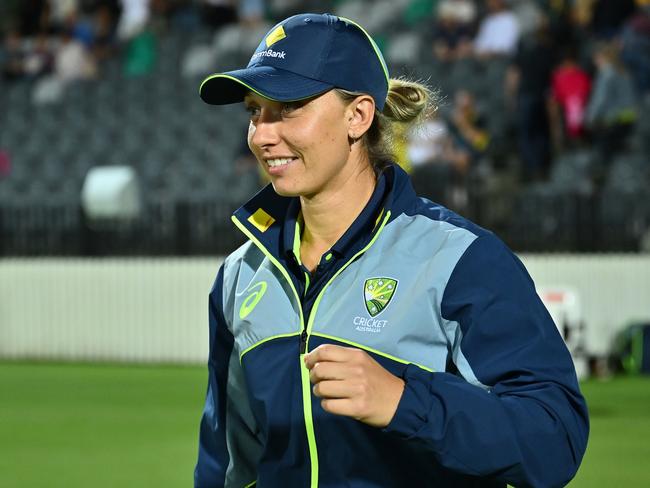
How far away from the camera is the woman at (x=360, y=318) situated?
2.78 metres

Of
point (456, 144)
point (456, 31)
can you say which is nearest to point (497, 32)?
point (456, 31)

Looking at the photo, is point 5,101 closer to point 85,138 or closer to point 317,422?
point 85,138

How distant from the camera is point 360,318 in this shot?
3.13m

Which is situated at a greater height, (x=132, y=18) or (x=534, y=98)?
(x=132, y=18)

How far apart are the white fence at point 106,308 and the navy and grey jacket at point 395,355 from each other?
11285mm

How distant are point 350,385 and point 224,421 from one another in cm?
102

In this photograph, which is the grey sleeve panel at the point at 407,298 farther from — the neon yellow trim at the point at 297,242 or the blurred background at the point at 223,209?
the blurred background at the point at 223,209

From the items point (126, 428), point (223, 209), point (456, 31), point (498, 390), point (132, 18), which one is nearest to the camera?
point (498, 390)

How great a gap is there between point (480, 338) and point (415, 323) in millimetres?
174

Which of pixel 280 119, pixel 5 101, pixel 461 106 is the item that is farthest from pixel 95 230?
pixel 280 119

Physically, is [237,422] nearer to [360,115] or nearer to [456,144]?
[360,115]

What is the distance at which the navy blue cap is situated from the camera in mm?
3143

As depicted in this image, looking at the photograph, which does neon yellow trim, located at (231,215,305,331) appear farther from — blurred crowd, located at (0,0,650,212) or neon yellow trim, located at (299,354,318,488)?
blurred crowd, located at (0,0,650,212)

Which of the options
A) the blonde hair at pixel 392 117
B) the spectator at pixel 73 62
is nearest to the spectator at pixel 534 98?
the spectator at pixel 73 62
